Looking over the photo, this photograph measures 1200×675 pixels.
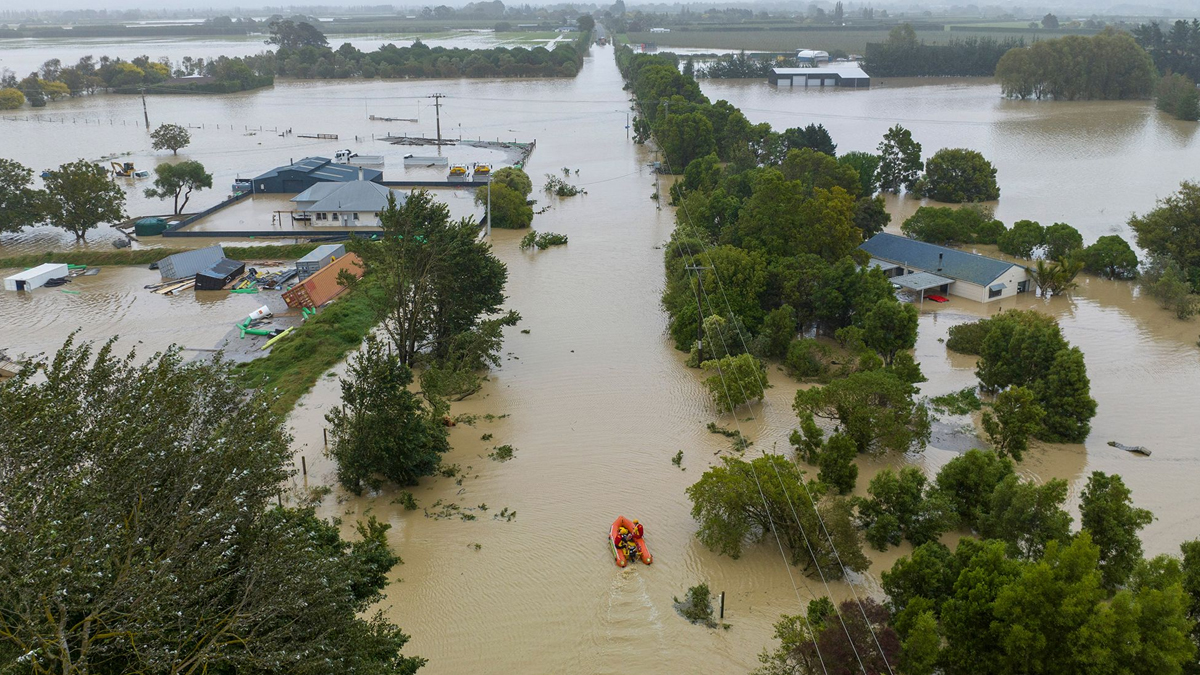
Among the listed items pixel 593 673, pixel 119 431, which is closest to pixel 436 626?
pixel 593 673

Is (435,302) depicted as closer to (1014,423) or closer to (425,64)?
(1014,423)

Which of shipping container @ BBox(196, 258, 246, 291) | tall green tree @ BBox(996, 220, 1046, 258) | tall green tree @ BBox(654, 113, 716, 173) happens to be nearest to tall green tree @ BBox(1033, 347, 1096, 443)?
tall green tree @ BBox(996, 220, 1046, 258)

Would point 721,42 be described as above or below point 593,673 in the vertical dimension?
above

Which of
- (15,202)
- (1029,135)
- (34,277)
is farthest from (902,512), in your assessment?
(1029,135)

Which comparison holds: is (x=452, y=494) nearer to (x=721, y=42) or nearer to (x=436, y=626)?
(x=436, y=626)

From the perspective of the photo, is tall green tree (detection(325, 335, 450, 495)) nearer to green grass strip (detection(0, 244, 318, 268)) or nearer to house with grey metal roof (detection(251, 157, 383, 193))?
green grass strip (detection(0, 244, 318, 268))

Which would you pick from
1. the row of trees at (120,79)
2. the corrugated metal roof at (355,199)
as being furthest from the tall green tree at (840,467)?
the row of trees at (120,79)
